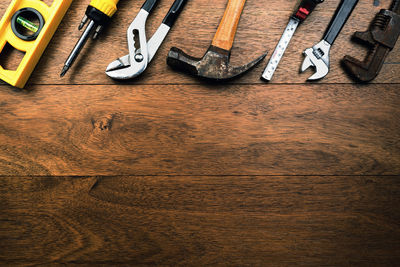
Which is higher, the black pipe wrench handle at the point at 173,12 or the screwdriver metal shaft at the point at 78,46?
the black pipe wrench handle at the point at 173,12

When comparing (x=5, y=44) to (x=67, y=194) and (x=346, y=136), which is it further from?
(x=346, y=136)

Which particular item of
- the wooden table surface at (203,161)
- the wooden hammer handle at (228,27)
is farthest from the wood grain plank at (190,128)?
the wooden hammer handle at (228,27)

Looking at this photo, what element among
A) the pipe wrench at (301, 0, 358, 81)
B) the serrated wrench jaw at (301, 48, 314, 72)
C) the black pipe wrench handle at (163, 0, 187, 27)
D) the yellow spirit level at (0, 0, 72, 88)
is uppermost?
the pipe wrench at (301, 0, 358, 81)

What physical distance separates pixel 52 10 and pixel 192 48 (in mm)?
403

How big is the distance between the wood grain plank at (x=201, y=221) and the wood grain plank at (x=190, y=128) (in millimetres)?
41

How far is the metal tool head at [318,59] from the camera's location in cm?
74

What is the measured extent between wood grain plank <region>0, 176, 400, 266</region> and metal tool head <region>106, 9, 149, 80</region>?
300 millimetres

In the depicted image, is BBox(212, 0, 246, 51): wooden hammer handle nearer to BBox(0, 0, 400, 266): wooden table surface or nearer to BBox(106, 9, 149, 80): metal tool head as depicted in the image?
BBox(0, 0, 400, 266): wooden table surface

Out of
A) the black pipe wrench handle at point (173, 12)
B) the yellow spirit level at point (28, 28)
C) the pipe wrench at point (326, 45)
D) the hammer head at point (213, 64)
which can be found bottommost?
the yellow spirit level at point (28, 28)

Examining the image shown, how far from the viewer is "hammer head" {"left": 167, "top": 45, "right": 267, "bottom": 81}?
71cm

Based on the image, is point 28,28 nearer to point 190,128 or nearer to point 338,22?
point 190,128

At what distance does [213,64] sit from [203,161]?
28cm

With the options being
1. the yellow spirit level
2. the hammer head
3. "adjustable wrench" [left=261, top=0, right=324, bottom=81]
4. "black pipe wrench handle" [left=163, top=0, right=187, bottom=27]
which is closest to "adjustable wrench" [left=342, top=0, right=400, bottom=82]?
"adjustable wrench" [left=261, top=0, right=324, bottom=81]

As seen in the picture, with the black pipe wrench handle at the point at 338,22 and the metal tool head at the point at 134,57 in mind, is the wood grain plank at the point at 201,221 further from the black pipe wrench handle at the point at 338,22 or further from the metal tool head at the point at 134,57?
the black pipe wrench handle at the point at 338,22
